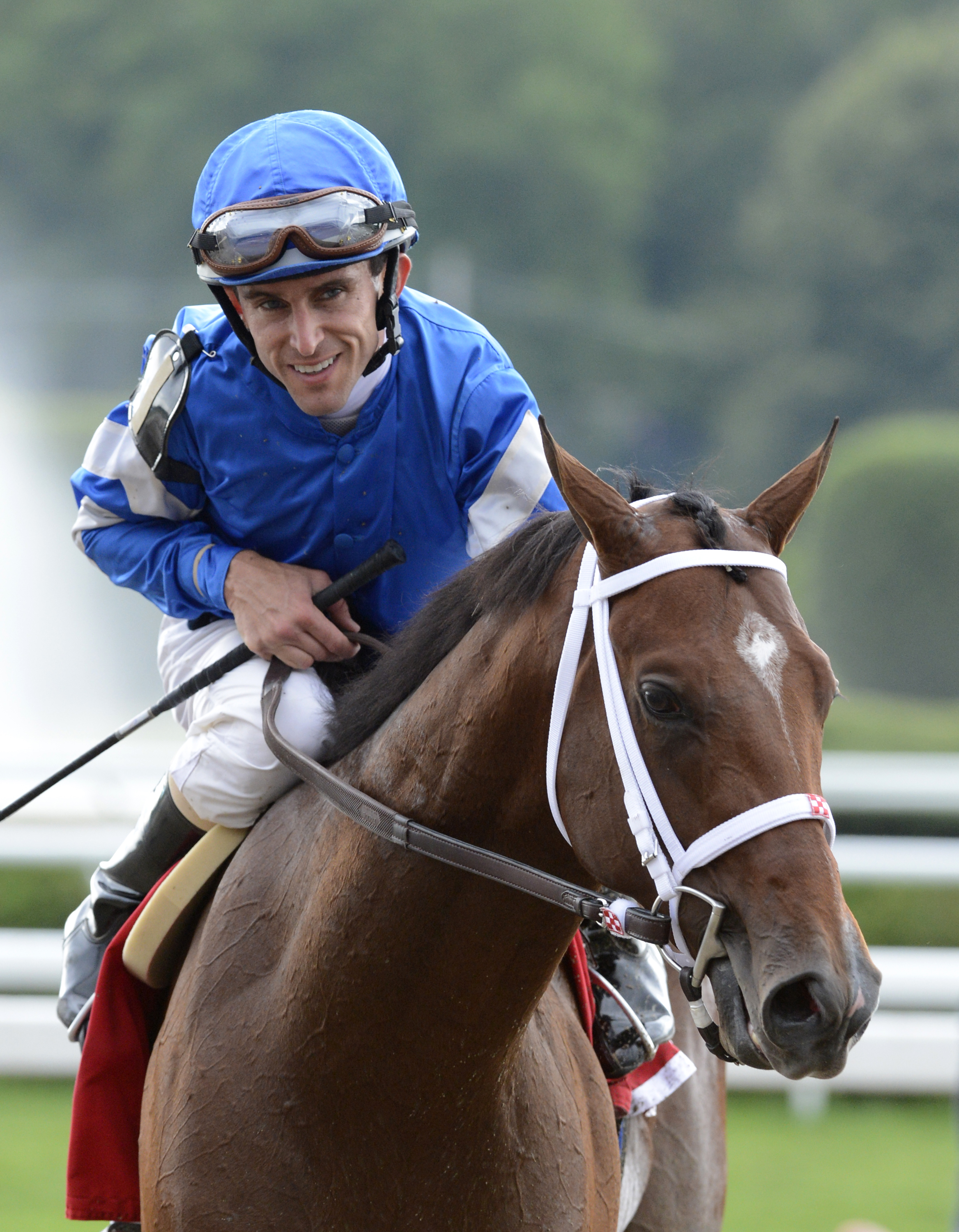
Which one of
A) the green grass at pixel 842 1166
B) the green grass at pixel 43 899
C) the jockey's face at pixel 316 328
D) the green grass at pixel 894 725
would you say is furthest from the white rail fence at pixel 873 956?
the jockey's face at pixel 316 328

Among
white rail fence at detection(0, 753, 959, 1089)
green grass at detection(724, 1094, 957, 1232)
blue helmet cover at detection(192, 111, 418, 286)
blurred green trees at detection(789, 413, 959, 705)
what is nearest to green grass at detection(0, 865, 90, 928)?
white rail fence at detection(0, 753, 959, 1089)

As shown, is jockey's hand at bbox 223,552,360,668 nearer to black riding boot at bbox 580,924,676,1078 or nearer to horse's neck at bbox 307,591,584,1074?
horse's neck at bbox 307,591,584,1074

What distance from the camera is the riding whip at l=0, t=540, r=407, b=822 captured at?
A: 93.5 inches

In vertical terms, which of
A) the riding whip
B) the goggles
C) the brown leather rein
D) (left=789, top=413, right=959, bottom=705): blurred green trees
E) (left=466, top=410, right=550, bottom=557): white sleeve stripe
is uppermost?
(left=789, top=413, right=959, bottom=705): blurred green trees

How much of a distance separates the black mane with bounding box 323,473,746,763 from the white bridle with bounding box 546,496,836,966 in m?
0.08

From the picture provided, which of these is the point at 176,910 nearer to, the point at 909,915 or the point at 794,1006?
the point at 794,1006

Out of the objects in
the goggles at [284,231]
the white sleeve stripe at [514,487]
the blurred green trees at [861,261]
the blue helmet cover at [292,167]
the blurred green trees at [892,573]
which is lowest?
the white sleeve stripe at [514,487]

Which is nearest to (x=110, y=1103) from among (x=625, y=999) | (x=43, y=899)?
(x=625, y=999)

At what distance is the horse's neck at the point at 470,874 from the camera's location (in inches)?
73.7

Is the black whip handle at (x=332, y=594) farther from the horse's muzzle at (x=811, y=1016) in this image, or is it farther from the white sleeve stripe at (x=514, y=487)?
the horse's muzzle at (x=811, y=1016)

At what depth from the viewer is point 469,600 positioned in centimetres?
202

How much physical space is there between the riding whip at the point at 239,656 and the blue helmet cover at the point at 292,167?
48 cm

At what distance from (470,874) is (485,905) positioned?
0.05 metres

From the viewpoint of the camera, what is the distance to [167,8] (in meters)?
12.5
